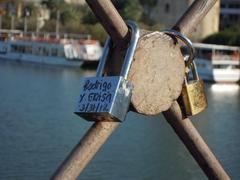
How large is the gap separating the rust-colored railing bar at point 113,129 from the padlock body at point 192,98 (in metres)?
0.07

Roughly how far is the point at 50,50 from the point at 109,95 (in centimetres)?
4150

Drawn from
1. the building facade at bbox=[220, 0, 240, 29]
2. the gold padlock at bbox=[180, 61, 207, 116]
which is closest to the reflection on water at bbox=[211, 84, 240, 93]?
the gold padlock at bbox=[180, 61, 207, 116]

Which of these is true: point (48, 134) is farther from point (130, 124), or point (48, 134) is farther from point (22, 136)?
point (130, 124)

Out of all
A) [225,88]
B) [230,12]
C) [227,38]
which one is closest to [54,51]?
[227,38]

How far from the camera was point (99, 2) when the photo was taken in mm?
4488

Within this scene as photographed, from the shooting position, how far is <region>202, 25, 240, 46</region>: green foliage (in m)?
47.6

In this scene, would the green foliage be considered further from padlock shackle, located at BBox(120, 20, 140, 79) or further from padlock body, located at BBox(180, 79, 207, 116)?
padlock shackle, located at BBox(120, 20, 140, 79)

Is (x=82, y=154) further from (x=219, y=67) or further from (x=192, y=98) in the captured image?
(x=219, y=67)

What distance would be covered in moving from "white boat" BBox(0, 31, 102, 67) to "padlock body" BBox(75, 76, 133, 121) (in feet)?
127

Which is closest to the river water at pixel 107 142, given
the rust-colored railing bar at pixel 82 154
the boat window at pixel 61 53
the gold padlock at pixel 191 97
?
the gold padlock at pixel 191 97

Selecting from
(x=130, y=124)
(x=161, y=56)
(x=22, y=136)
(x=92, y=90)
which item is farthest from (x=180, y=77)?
(x=130, y=124)

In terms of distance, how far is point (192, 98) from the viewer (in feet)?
16.7

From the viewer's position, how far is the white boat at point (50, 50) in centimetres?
4362

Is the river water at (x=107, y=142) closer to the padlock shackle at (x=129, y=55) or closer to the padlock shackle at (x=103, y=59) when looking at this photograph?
the padlock shackle at (x=103, y=59)
